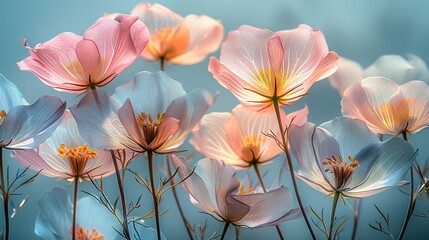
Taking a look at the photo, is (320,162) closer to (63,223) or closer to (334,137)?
(334,137)

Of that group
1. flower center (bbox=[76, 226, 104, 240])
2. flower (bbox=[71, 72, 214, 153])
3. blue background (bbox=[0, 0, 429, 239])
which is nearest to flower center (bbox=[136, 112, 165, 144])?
flower (bbox=[71, 72, 214, 153])

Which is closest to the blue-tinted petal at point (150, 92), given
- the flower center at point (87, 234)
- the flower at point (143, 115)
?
the flower at point (143, 115)

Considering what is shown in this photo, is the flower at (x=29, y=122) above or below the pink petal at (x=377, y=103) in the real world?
above

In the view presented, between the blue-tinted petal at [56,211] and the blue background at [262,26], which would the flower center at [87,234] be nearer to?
the blue-tinted petal at [56,211]

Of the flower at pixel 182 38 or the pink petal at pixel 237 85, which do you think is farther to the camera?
the flower at pixel 182 38

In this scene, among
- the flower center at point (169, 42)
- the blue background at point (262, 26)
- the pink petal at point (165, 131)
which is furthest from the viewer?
the blue background at point (262, 26)

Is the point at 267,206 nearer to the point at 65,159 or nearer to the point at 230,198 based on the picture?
the point at 230,198

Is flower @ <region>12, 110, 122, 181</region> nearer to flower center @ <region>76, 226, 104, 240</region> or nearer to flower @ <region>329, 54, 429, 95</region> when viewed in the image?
flower center @ <region>76, 226, 104, 240</region>

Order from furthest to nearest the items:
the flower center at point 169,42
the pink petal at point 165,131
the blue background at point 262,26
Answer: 1. the blue background at point 262,26
2. the flower center at point 169,42
3. the pink petal at point 165,131
